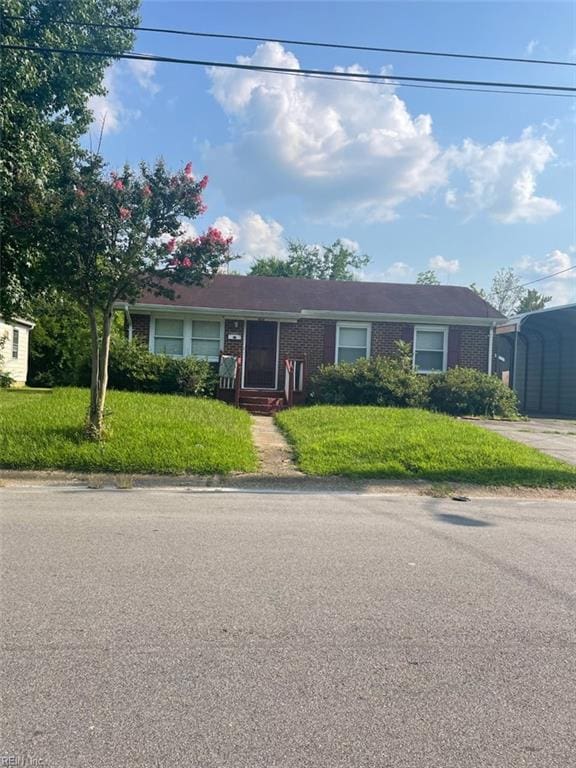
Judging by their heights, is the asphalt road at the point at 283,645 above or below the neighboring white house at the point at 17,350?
below

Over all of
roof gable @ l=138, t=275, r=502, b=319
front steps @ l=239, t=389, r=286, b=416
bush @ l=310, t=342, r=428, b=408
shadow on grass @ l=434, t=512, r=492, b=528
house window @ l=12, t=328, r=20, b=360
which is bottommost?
shadow on grass @ l=434, t=512, r=492, b=528

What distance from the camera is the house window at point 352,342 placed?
1862 centimetres

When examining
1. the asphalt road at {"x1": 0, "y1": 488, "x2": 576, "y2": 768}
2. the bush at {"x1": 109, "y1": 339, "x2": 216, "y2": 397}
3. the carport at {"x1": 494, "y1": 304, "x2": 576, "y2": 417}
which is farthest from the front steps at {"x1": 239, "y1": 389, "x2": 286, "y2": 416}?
the asphalt road at {"x1": 0, "y1": 488, "x2": 576, "y2": 768}

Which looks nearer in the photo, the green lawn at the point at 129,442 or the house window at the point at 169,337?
the green lawn at the point at 129,442

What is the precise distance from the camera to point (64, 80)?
1303cm

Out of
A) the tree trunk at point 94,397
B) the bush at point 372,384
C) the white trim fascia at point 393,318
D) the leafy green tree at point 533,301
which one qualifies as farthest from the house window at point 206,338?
the leafy green tree at point 533,301

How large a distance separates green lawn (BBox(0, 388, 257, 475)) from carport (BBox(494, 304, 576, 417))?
488 inches

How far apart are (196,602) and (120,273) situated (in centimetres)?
619

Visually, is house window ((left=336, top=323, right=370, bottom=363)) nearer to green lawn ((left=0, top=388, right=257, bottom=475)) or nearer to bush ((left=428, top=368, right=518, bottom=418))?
bush ((left=428, top=368, right=518, bottom=418))

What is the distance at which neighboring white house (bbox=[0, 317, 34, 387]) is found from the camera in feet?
74.1

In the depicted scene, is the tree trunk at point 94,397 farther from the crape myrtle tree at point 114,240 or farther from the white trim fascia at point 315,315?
the white trim fascia at point 315,315

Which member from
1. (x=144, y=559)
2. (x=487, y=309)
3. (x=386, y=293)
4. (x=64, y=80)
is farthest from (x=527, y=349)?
(x=144, y=559)

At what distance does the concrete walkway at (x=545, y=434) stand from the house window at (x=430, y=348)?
3.65m

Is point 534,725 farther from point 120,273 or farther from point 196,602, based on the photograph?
point 120,273
